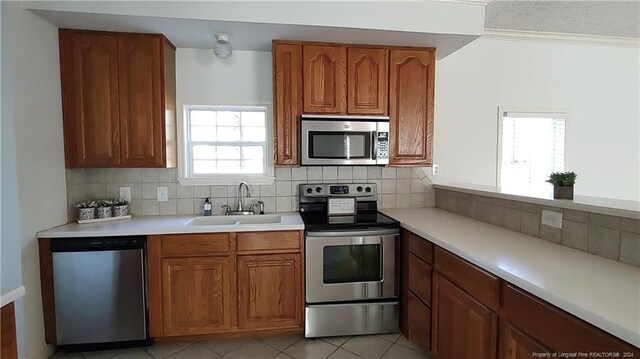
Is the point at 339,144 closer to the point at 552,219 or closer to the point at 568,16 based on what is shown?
the point at 552,219

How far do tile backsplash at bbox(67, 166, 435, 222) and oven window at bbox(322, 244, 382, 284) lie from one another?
28.2 inches

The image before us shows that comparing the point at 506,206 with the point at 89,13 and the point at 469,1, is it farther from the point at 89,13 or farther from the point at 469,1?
the point at 89,13

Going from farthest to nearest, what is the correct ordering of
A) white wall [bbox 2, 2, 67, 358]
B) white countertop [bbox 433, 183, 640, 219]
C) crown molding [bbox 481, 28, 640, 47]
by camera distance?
Result: crown molding [bbox 481, 28, 640, 47], white wall [bbox 2, 2, 67, 358], white countertop [bbox 433, 183, 640, 219]

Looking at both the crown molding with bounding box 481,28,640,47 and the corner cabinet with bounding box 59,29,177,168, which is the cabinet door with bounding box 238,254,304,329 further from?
the crown molding with bounding box 481,28,640,47

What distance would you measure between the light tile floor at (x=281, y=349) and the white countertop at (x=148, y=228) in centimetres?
85

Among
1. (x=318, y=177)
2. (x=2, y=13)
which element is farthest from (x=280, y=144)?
(x=2, y=13)

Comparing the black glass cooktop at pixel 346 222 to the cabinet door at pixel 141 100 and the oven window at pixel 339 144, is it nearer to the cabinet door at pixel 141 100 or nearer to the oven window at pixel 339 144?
the oven window at pixel 339 144

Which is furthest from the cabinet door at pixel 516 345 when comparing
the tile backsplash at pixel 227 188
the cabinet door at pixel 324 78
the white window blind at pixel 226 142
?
the white window blind at pixel 226 142

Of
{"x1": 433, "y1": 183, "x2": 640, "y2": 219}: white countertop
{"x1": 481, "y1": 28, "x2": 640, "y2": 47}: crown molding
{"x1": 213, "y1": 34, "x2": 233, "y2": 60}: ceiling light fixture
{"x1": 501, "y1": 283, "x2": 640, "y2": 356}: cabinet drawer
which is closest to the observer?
{"x1": 501, "y1": 283, "x2": 640, "y2": 356}: cabinet drawer

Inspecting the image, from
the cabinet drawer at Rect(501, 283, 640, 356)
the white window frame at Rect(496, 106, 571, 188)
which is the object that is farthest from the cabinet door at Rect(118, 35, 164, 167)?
the white window frame at Rect(496, 106, 571, 188)

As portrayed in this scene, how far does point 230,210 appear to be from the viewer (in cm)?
276

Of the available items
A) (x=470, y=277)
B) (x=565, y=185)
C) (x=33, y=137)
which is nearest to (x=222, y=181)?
(x=33, y=137)

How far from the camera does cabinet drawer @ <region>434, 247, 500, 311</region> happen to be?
138cm

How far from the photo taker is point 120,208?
99.3 inches
